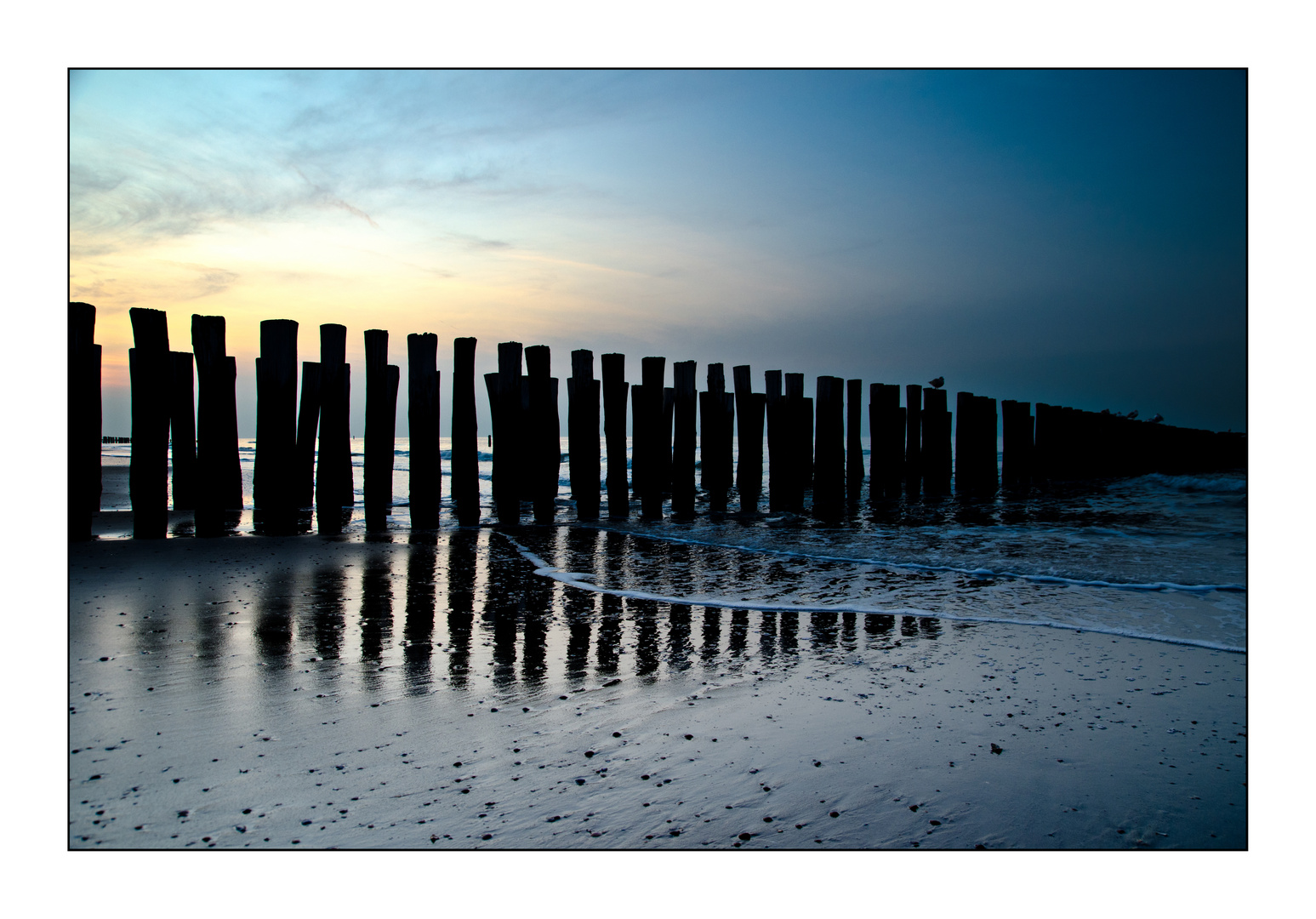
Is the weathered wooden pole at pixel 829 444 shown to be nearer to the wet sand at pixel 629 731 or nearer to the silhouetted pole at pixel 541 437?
the silhouetted pole at pixel 541 437

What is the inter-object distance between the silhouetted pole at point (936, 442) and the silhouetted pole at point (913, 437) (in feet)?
0.49

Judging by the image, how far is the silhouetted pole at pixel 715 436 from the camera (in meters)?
9.41

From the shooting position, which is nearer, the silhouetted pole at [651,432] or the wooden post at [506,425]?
the wooden post at [506,425]

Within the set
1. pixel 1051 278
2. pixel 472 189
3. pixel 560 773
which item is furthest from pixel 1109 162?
pixel 560 773

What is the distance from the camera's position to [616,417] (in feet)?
26.8

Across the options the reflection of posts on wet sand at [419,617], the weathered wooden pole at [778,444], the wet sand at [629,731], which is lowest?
the wet sand at [629,731]

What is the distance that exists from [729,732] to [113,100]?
148 inches

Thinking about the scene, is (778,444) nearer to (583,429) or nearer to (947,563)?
(583,429)

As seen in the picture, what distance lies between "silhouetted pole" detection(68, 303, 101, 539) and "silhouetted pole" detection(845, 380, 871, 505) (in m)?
9.29

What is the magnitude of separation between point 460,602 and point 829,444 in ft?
25.5

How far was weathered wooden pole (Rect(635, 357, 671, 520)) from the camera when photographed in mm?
8289

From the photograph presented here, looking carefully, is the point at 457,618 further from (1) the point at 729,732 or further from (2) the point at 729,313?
(2) the point at 729,313

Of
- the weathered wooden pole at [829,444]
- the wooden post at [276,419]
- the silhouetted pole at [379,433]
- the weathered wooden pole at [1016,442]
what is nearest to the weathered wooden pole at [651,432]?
the silhouetted pole at [379,433]

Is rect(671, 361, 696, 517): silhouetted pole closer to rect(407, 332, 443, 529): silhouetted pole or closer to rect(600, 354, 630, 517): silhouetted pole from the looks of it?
rect(600, 354, 630, 517): silhouetted pole
